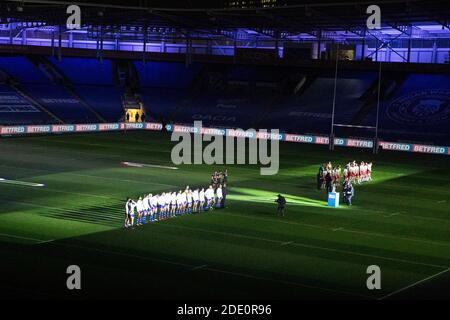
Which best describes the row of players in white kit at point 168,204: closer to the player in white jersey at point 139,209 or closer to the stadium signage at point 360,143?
the player in white jersey at point 139,209

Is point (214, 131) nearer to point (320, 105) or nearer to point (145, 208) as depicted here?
point (320, 105)

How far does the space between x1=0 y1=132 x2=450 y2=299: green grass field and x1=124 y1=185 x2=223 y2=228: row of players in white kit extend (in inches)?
25.4

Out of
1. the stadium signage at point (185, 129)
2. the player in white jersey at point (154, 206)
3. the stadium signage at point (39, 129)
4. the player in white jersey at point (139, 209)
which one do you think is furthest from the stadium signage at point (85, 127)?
the player in white jersey at point (139, 209)

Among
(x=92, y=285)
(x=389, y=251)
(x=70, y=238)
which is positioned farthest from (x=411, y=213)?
(x=92, y=285)

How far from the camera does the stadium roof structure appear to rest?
224ft

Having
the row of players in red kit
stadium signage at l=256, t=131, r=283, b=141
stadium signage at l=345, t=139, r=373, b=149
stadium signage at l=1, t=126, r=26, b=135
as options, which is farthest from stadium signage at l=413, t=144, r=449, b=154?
stadium signage at l=1, t=126, r=26, b=135

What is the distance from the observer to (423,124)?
69812mm

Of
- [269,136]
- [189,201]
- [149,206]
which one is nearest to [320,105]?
[269,136]

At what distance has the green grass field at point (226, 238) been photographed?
76.5 ft

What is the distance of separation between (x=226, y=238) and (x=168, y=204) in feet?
15.2

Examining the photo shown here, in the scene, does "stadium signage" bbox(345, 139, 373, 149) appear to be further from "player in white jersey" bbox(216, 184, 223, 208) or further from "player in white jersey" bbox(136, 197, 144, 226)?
"player in white jersey" bbox(136, 197, 144, 226)

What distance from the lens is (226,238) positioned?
30.0 meters
